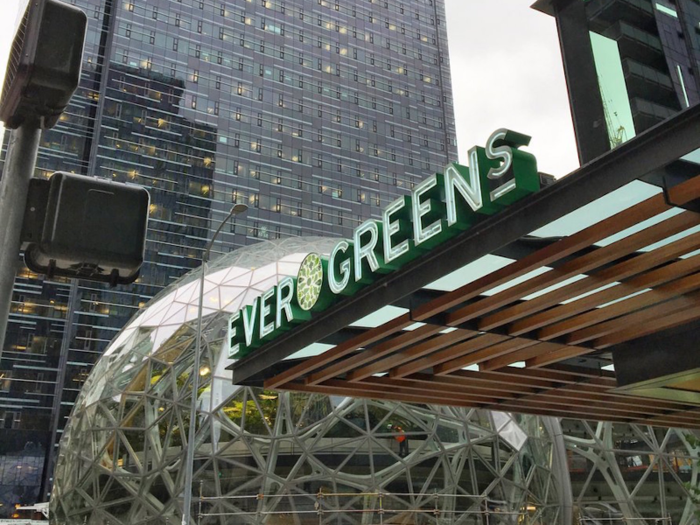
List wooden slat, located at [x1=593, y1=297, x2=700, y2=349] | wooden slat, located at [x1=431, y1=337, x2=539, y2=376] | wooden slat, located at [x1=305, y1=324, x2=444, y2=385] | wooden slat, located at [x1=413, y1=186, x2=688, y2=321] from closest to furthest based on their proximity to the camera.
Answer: wooden slat, located at [x1=413, y1=186, x2=688, y2=321]
wooden slat, located at [x1=593, y1=297, x2=700, y2=349]
wooden slat, located at [x1=305, y1=324, x2=444, y2=385]
wooden slat, located at [x1=431, y1=337, x2=539, y2=376]

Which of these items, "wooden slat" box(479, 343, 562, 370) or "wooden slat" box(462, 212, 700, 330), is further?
"wooden slat" box(479, 343, 562, 370)

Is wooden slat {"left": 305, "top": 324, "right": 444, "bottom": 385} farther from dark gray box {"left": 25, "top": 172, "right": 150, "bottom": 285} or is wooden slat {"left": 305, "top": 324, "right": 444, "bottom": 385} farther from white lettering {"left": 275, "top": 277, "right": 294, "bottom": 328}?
dark gray box {"left": 25, "top": 172, "right": 150, "bottom": 285}

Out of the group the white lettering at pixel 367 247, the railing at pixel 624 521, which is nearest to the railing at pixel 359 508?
the railing at pixel 624 521

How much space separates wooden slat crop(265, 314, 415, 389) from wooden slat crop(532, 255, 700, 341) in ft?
8.36

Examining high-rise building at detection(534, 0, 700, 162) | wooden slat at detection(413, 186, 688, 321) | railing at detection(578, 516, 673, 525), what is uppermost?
high-rise building at detection(534, 0, 700, 162)

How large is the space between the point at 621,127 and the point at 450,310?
4301 mm

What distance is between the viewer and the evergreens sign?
34.4ft

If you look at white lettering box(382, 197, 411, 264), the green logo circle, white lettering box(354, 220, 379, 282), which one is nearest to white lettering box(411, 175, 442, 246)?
white lettering box(382, 197, 411, 264)

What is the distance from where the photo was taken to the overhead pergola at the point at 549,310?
9289 millimetres

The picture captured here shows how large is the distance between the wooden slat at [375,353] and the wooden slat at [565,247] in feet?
4.43

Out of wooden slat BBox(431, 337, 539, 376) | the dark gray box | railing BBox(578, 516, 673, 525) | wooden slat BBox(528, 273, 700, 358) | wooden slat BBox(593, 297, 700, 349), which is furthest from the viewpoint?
railing BBox(578, 516, 673, 525)

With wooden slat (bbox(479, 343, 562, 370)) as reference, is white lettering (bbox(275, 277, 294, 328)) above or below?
above

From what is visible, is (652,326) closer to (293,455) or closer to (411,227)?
(411,227)

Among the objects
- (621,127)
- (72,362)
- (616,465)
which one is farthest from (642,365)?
(72,362)
